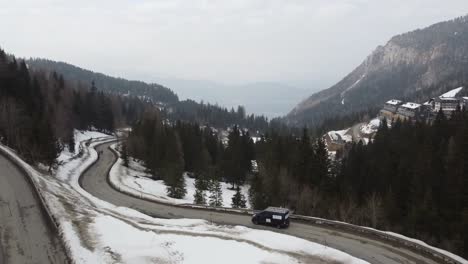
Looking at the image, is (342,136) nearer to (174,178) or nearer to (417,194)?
(417,194)

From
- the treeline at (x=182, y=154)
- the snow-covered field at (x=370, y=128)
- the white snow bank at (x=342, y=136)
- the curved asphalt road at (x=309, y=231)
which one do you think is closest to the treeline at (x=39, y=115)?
the curved asphalt road at (x=309, y=231)

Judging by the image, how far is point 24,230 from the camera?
2392 centimetres

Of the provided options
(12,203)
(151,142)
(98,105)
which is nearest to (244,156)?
(151,142)

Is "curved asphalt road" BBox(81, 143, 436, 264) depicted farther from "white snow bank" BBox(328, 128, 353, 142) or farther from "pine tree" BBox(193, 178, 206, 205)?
"white snow bank" BBox(328, 128, 353, 142)

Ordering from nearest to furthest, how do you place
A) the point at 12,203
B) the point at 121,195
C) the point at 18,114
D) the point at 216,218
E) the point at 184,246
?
the point at 184,246, the point at 12,203, the point at 216,218, the point at 121,195, the point at 18,114

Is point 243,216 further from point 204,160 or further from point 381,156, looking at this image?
point 381,156

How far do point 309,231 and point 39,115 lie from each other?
56.0 m

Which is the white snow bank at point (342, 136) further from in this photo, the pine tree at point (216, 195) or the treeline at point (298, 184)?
the pine tree at point (216, 195)

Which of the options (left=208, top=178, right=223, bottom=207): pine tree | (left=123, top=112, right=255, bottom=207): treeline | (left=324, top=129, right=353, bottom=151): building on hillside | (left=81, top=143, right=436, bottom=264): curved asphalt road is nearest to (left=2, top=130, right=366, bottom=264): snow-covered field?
(left=81, top=143, right=436, bottom=264): curved asphalt road

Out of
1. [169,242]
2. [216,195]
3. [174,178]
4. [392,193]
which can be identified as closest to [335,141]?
[392,193]

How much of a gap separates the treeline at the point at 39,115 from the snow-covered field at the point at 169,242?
65.6ft

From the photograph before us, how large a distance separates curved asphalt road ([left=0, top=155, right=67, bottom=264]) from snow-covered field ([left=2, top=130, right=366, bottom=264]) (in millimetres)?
854

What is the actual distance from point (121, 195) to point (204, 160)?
27.7 metres

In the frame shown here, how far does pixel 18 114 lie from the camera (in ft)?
182
